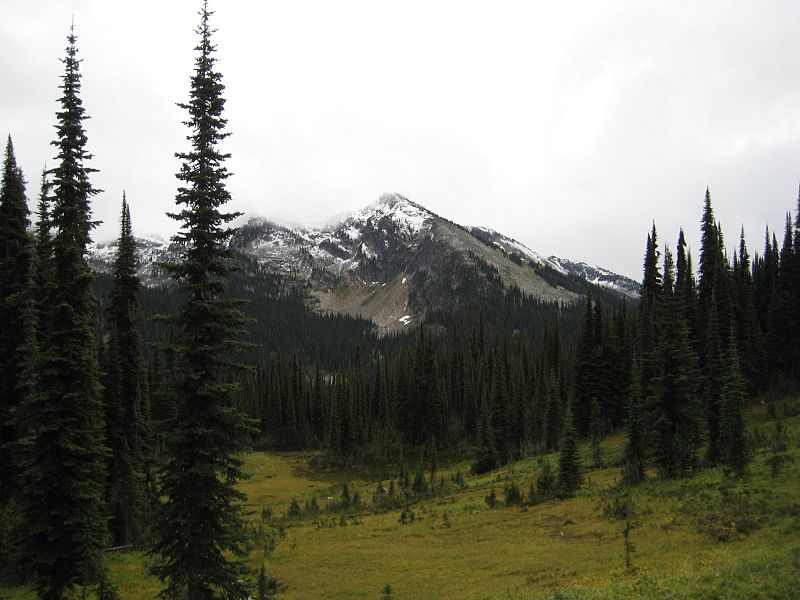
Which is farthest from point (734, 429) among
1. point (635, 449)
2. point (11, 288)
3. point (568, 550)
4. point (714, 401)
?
point (11, 288)

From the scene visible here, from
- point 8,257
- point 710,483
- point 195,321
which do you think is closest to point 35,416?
point 195,321

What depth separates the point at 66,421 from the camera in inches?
885

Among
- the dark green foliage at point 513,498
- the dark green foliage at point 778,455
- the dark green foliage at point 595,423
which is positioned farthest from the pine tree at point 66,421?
the dark green foliage at point 595,423

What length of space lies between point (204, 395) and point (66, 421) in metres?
8.96

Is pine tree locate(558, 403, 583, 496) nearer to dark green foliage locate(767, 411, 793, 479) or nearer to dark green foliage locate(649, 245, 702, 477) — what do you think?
dark green foliage locate(649, 245, 702, 477)

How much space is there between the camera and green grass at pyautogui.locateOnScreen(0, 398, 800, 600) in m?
19.3

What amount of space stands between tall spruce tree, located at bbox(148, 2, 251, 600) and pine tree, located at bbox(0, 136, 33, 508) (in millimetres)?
17387

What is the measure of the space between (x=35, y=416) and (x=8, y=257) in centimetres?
1408

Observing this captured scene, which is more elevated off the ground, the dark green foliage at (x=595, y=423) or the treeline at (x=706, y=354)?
the treeline at (x=706, y=354)

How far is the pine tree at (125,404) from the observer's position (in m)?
35.6

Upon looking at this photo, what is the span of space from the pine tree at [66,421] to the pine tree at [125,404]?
1158cm

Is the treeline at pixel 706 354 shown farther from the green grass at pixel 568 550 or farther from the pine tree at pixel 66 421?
the pine tree at pixel 66 421

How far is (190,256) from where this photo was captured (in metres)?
18.2

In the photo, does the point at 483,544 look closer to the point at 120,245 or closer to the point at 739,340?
the point at 120,245
